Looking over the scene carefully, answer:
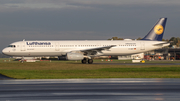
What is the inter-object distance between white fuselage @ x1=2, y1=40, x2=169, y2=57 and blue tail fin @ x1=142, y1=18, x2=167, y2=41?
10.6 ft

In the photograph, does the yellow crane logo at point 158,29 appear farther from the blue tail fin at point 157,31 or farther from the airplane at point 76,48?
the airplane at point 76,48

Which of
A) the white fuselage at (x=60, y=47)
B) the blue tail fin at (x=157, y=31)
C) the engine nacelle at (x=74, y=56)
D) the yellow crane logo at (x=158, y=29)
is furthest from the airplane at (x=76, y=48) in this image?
the yellow crane logo at (x=158, y=29)

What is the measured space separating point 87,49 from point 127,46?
7.73 metres

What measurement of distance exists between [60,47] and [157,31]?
61.5ft

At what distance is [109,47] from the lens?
1540 inches

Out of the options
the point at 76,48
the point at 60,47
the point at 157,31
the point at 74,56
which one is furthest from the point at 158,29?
the point at 60,47

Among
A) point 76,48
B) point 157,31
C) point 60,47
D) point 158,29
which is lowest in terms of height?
point 76,48

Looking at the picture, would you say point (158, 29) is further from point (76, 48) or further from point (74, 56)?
point (74, 56)

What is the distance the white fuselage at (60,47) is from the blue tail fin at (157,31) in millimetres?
3234

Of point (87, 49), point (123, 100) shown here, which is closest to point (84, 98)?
point (123, 100)

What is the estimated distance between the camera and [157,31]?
4528cm

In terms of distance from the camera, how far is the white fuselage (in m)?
41.0

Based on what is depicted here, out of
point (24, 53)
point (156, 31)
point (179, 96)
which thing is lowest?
point (179, 96)

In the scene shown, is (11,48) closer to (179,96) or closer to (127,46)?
(127,46)
